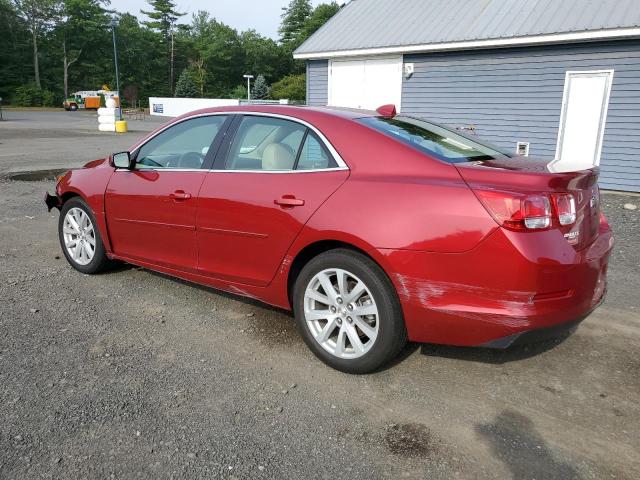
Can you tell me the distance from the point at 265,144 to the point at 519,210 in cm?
176

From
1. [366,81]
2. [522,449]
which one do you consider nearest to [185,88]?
[366,81]

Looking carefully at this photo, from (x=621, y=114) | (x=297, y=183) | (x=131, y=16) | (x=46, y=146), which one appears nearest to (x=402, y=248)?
(x=297, y=183)

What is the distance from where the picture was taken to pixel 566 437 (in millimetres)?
2572

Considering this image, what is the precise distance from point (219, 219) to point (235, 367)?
1.00 meters

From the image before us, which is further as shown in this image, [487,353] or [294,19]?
[294,19]

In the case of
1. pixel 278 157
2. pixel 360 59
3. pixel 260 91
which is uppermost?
pixel 260 91

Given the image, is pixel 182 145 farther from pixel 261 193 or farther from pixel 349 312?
pixel 349 312

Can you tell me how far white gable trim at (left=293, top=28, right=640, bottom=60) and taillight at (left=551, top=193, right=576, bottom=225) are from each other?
854 cm

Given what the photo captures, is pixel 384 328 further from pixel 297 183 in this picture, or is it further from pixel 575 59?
pixel 575 59

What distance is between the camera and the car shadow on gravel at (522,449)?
2.32m

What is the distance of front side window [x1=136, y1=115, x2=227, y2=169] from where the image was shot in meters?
3.92

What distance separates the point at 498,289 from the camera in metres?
2.62

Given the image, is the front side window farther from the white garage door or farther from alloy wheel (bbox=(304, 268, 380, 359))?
the white garage door

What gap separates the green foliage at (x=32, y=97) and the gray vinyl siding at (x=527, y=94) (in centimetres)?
5925
